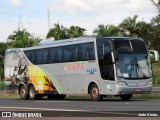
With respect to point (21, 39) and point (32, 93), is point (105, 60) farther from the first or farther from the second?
point (21, 39)

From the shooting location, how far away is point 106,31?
6900 cm

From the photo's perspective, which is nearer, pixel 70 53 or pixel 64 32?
pixel 70 53

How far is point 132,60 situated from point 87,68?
2722 mm

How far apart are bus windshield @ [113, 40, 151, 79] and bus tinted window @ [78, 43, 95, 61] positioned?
152 cm

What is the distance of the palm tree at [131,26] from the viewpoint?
68.0 meters

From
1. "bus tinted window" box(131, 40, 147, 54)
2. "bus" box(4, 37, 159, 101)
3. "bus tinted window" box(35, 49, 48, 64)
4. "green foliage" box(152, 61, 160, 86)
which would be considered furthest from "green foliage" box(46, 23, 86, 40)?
"bus tinted window" box(131, 40, 147, 54)

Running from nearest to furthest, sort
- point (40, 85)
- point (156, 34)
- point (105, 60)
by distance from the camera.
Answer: point (105, 60)
point (40, 85)
point (156, 34)

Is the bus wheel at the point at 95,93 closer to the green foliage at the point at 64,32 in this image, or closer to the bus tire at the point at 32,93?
the bus tire at the point at 32,93

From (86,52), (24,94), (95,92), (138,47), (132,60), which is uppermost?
(138,47)

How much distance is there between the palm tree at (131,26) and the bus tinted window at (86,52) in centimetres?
3990

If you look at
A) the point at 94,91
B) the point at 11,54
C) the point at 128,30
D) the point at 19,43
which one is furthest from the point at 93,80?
the point at 19,43

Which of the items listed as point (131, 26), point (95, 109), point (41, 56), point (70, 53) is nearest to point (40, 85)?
point (41, 56)

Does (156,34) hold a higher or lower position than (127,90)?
higher

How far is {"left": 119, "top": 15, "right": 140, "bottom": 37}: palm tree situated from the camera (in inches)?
2677
